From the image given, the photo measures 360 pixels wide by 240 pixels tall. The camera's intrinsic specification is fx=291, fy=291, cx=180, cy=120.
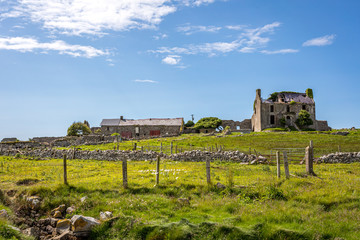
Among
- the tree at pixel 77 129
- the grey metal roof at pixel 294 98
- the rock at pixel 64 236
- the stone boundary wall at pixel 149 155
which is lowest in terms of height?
the rock at pixel 64 236

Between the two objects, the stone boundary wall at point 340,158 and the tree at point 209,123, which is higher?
the tree at point 209,123

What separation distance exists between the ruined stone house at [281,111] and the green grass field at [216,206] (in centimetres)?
6111

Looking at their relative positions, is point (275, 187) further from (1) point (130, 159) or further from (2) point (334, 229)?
(1) point (130, 159)

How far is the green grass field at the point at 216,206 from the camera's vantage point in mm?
10312

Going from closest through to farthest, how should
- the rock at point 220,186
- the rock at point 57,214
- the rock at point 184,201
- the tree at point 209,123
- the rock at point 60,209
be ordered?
the rock at point 57,214
the rock at point 184,201
the rock at point 60,209
the rock at point 220,186
the tree at point 209,123

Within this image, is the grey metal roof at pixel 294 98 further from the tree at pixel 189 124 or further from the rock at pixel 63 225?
the rock at pixel 63 225

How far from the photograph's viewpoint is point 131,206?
12.6m

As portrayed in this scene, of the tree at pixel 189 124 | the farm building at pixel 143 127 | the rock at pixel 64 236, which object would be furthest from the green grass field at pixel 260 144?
the tree at pixel 189 124

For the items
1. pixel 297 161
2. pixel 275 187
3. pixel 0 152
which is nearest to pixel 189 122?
pixel 0 152

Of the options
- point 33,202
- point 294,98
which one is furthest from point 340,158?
point 294,98

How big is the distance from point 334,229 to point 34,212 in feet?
41.0

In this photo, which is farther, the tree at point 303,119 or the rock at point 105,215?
the tree at point 303,119

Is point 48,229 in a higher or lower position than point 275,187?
lower

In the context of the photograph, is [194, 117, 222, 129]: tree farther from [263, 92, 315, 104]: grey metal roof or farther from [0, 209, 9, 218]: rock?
[0, 209, 9, 218]: rock
